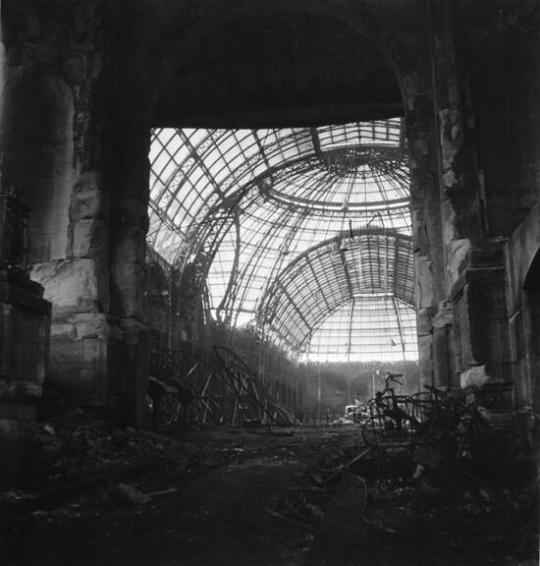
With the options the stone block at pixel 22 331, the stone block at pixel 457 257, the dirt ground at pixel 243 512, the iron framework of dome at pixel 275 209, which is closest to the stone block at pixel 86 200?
the stone block at pixel 22 331

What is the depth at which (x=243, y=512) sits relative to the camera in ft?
22.5

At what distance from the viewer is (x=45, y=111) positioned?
509 inches

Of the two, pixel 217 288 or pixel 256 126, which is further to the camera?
pixel 217 288

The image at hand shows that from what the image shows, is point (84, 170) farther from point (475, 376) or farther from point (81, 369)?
point (475, 376)

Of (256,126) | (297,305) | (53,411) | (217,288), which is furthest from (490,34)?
(297,305)

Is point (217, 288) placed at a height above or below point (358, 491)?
above

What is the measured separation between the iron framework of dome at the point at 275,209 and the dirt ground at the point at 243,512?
14905mm

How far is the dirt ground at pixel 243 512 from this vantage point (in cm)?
521

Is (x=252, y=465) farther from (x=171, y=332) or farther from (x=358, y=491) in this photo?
(x=171, y=332)

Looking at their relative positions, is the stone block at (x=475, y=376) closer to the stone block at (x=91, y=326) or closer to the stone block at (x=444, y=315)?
the stone block at (x=444, y=315)

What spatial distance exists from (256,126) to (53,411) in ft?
33.7

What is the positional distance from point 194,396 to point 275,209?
59.2ft

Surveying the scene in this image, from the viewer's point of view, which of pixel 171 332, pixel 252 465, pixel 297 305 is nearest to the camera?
pixel 252 465

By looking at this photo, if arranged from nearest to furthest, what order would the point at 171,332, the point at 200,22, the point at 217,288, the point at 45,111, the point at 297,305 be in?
the point at 45,111
the point at 200,22
the point at 171,332
the point at 217,288
the point at 297,305
